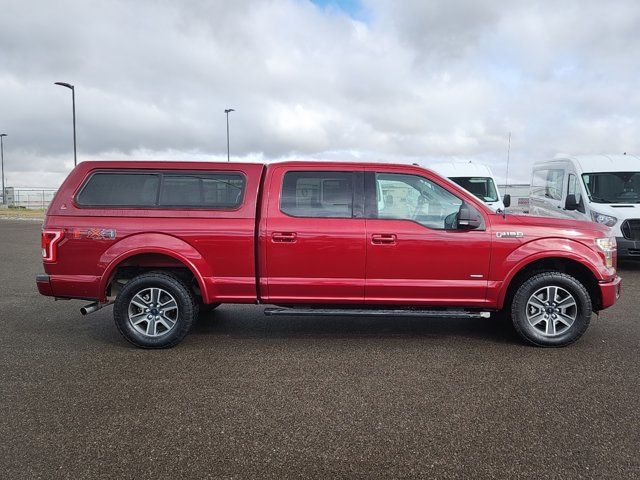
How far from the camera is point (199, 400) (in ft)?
12.1

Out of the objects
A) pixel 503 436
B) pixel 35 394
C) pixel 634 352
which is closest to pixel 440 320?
pixel 634 352

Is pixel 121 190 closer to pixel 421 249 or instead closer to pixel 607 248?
pixel 421 249

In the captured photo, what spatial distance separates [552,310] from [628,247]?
5337mm

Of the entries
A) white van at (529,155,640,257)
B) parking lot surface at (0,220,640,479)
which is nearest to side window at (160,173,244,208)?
parking lot surface at (0,220,640,479)

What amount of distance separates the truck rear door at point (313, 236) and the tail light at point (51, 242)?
6.74 ft

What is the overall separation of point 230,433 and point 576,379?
9.62 feet

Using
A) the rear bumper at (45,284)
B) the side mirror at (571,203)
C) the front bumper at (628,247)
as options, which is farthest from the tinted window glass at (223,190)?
the front bumper at (628,247)

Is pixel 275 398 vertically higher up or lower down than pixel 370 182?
lower down

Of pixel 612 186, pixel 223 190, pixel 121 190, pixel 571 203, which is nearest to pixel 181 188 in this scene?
pixel 223 190

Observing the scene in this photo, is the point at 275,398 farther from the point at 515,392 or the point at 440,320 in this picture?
the point at 440,320

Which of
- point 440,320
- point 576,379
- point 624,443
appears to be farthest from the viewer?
point 440,320

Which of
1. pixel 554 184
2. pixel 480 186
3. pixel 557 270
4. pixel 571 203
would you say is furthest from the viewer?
pixel 480 186

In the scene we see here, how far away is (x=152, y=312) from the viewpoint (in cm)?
492

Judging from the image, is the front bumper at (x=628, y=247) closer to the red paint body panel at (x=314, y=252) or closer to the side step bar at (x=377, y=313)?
the red paint body panel at (x=314, y=252)
